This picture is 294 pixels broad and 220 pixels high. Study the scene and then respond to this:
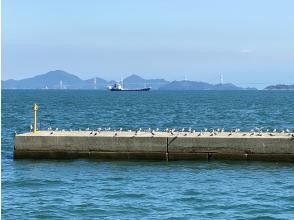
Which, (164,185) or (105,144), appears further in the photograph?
(105,144)

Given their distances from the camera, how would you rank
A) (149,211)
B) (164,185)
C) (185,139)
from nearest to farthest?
(149,211) → (164,185) → (185,139)

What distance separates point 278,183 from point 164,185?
430 cm

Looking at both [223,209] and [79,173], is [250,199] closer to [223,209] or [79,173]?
[223,209]

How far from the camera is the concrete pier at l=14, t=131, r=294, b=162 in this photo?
28.4 metres

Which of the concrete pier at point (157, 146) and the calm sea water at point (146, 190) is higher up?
the concrete pier at point (157, 146)

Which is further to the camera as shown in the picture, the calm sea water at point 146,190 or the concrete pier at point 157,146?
the concrete pier at point 157,146

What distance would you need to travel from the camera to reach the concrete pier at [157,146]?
28.4m

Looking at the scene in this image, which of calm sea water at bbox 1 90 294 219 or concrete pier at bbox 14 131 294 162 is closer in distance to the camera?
calm sea water at bbox 1 90 294 219

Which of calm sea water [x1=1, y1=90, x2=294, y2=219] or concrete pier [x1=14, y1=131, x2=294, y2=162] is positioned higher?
concrete pier [x1=14, y1=131, x2=294, y2=162]

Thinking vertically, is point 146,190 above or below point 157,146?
below

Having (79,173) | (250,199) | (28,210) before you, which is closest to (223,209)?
(250,199)

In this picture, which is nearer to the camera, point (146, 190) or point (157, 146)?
point (146, 190)

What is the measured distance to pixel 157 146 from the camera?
29.3 meters

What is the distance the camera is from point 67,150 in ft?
98.1
